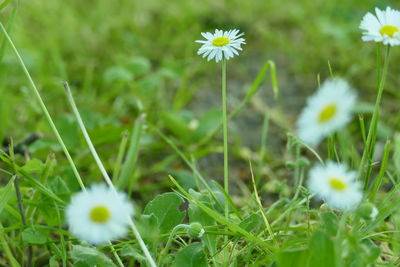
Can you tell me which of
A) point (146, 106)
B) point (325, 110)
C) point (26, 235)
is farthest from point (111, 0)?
point (325, 110)

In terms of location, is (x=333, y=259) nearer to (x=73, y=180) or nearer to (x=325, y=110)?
(x=325, y=110)

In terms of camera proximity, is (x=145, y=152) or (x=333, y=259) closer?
(x=333, y=259)

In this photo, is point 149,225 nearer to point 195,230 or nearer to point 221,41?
point 195,230

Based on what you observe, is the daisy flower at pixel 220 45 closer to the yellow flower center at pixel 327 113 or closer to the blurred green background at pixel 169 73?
the yellow flower center at pixel 327 113

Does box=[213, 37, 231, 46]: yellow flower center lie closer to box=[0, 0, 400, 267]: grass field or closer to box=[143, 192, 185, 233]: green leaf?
box=[0, 0, 400, 267]: grass field

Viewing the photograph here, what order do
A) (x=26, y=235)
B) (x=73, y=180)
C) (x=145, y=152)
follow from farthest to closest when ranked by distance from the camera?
(x=145, y=152), (x=73, y=180), (x=26, y=235)

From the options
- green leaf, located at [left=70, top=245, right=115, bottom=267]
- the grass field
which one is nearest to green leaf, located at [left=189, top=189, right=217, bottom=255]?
the grass field

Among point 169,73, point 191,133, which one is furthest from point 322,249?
point 169,73
